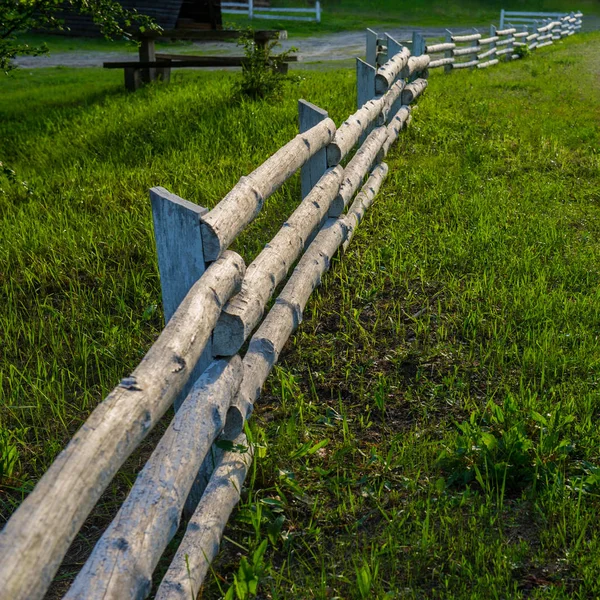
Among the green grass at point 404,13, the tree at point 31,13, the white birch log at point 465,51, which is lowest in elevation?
the green grass at point 404,13

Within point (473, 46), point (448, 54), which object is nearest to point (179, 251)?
point (448, 54)

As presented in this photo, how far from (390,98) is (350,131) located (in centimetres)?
247

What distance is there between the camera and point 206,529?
2668 millimetres

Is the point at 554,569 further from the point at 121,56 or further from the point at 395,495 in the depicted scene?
the point at 121,56

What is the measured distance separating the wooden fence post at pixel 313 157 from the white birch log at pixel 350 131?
0.08 metres

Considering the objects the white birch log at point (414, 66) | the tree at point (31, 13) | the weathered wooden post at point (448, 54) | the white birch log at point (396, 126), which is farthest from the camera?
the weathered wooden post at point (448, 54)

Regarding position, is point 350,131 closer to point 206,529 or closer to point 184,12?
point 206,529

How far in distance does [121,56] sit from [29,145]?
11.1 metres

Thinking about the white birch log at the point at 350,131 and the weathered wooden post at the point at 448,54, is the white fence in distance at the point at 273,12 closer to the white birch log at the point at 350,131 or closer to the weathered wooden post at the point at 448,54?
the weathered wooden post at the point at 448,54

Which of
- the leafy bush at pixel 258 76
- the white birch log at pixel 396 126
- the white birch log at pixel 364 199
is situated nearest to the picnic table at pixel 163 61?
the leafy bush at pixel 258 76

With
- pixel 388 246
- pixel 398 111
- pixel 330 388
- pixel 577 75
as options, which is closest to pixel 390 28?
pixel 577 75

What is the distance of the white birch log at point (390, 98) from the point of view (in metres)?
7.55

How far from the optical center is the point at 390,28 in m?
28.2

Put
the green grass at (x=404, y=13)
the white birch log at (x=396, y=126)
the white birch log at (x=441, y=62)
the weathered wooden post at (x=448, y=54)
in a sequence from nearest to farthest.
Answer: the white birch log at (x=396, y=126), the white birch log at (x=441, y=62), the weathered wooden post at (x=448, y=54), the green grass at (x=404, y=13)
